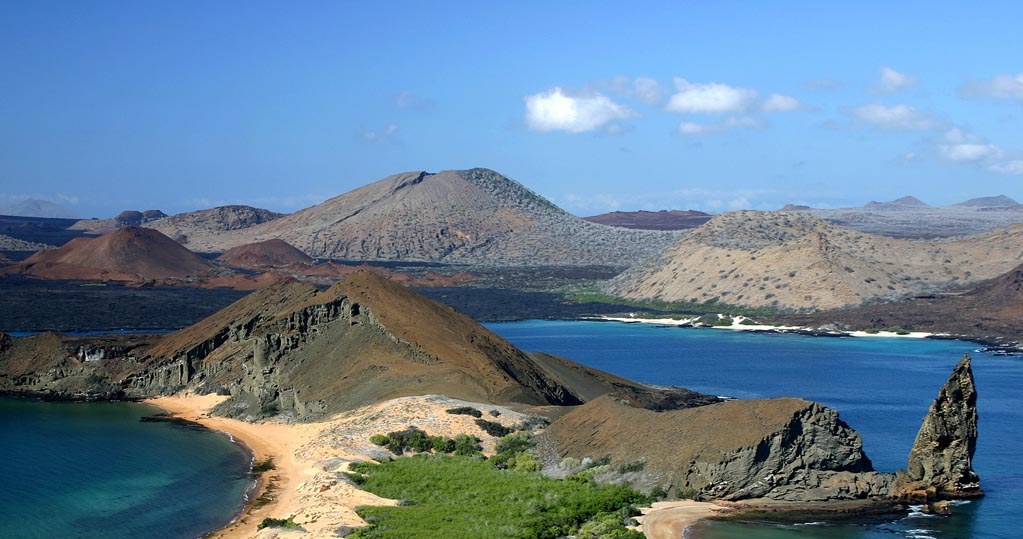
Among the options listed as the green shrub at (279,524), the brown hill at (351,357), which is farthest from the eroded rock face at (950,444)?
the green shrub at (279,524)

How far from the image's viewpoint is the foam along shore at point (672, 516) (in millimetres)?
34000

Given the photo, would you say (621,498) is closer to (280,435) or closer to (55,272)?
(280,435)

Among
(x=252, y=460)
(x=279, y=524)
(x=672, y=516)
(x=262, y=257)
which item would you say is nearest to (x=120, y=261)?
(x=262, y=257)

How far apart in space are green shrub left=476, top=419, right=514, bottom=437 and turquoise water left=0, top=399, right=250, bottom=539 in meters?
8.96

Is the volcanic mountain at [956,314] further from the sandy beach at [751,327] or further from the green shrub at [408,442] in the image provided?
the green shrub at [408,442]

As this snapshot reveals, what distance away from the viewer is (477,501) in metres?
36.3

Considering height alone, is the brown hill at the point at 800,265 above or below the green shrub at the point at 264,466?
above

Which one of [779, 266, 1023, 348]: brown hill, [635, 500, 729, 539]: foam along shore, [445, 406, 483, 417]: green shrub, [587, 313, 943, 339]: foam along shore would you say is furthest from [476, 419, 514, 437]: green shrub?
[587, 313, 943, 339]: foam along shore

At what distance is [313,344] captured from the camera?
5944 centimetres

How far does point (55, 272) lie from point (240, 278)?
24.0m

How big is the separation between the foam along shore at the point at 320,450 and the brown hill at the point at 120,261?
10130 centimetres

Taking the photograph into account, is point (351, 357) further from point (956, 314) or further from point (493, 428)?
point (956, 314)

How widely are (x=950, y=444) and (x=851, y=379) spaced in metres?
38.5

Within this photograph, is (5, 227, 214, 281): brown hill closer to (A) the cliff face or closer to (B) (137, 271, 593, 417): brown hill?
(B) (137, 271, 593, 417): brown hill
